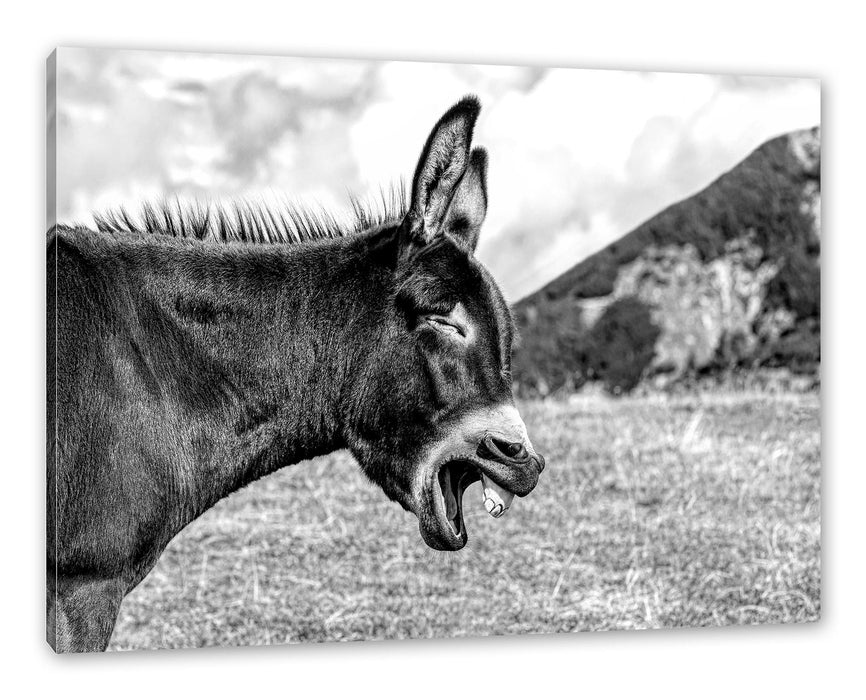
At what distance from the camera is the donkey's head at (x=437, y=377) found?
3576 millimetres

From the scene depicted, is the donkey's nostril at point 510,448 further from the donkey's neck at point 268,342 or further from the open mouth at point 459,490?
the donkey's neck at point 268,342

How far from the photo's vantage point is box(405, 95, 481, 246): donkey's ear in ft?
12.0

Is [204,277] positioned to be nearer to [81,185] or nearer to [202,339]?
[202,339]

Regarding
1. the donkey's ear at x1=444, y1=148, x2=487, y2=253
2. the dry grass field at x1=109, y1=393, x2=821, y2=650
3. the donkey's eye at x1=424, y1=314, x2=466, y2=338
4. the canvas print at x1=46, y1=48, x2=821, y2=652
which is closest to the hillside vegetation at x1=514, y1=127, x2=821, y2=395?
the canvas print at x1=46, y1=48, x2=821, y2=652

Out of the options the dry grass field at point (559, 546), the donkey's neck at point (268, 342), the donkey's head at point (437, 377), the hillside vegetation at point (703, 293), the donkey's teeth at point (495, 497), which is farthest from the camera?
the hillside vegetation at point (703, 293)

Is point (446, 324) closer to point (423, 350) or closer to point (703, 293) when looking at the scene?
point (423, 350)

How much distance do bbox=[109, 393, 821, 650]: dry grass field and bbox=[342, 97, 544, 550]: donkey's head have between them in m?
0.88

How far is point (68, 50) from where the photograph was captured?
3.90 metres

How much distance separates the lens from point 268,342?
3.47 m

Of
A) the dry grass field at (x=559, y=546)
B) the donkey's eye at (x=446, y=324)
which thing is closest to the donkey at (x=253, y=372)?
the donkey's eye at (x=446, y=324)

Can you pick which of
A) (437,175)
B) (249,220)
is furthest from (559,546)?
(249,220)

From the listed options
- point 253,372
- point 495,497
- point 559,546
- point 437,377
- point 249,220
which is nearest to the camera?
point 253,372

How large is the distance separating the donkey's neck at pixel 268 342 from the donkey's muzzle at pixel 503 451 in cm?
41

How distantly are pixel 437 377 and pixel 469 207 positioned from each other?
64 centimetres
